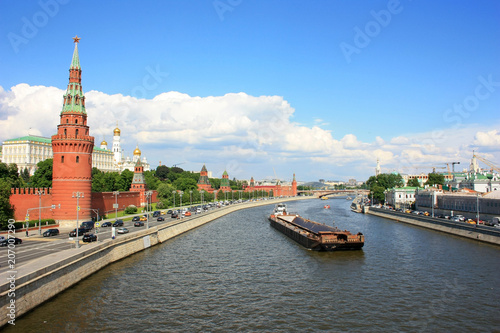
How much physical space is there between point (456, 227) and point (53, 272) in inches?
2373

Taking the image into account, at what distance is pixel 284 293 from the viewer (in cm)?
3192

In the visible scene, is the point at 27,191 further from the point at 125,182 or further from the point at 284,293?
the point at 125,182

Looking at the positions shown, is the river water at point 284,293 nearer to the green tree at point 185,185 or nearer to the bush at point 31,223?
the bush at point 31,223

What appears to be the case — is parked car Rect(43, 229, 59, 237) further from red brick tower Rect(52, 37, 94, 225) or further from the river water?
the river water

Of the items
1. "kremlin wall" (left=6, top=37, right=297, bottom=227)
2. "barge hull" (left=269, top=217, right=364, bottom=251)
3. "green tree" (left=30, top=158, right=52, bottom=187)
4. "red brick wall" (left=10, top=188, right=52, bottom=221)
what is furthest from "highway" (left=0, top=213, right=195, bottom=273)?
"green tree" (left=30, top=158, right=52, bottom=187)

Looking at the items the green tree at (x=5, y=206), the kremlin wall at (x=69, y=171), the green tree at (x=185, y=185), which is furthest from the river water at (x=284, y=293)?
the green tree at (x=185, y=185)

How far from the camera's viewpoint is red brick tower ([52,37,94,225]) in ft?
204

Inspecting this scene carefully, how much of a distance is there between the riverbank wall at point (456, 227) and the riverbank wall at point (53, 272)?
47.9m

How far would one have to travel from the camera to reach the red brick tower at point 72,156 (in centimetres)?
6209

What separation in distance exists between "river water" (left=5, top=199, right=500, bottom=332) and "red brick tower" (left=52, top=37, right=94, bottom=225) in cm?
1954

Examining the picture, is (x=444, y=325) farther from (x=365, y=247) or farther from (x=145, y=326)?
(x=365, y=247)

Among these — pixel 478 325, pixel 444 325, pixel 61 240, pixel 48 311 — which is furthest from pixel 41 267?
pixel 478 325

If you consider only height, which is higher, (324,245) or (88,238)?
(88,238)

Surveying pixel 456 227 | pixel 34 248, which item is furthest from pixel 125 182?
pixel 456 227
